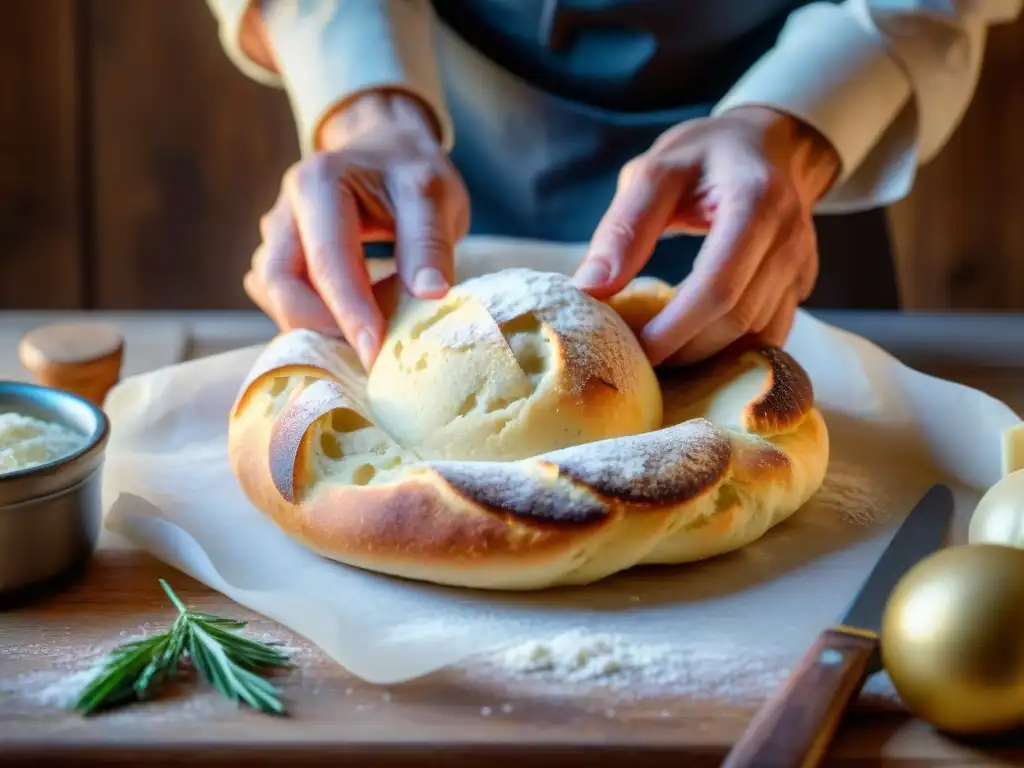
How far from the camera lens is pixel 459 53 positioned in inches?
76.8

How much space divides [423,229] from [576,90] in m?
0.61

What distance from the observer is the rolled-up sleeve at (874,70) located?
1665mm

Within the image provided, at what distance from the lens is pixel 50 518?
1.12 metres

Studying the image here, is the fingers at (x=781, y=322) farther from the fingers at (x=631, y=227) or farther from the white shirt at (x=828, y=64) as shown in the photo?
the white shirt at (x=828, y=64)

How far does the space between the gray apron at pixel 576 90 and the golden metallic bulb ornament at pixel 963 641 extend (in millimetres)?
1118

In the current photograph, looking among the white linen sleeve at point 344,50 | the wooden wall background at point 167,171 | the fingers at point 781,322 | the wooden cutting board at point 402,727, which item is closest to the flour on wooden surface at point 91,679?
the wooden cutting board at point 402,727

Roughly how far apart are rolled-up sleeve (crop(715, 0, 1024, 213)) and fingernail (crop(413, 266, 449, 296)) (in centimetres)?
57

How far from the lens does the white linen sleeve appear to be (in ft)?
5.64

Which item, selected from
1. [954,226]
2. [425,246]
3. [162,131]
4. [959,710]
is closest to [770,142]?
[425,246]

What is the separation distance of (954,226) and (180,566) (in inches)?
94.2

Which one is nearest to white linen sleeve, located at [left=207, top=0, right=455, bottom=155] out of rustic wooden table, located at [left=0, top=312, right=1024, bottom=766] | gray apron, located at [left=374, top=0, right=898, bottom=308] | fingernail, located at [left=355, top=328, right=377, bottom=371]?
gray apron, located at [left=374, top=0, right=898, bottom=308]

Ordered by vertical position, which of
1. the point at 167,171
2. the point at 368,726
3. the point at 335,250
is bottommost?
the point at 167,171

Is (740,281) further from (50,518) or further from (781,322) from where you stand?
(50,518)

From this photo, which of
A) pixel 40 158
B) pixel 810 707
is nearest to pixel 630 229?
pixel 810 707
